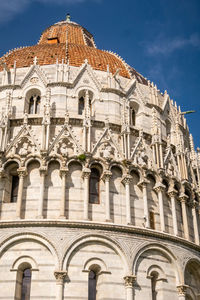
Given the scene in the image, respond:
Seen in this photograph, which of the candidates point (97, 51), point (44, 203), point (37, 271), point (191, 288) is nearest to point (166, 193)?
point (191, 288)

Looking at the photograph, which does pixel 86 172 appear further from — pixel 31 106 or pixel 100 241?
pixel 31 106

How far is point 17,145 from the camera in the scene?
23516mm

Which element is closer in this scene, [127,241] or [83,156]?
[127,241]

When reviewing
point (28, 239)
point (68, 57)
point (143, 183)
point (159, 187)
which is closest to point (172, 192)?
point (159, 187)

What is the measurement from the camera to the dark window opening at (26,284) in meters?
20.3

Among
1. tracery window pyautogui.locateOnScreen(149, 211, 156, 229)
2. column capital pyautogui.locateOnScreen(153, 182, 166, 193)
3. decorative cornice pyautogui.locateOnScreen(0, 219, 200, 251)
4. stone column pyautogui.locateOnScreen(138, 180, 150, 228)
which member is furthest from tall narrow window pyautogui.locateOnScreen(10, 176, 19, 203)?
column capital pyautogui.locateOnScreen(153, 182, 166, 193)

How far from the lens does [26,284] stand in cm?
2055

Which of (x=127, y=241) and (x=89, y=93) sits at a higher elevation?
(x=89, y=93)

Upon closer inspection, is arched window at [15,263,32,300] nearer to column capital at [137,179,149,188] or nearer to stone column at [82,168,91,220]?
stone column at [82,168,91,220]

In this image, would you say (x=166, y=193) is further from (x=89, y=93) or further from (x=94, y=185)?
(x=89, y=93)

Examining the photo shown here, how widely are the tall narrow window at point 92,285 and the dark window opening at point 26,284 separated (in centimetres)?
285

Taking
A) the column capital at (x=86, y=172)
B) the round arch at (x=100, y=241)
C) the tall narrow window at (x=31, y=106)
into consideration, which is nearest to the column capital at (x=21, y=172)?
the column capital at (x=86, y=172)

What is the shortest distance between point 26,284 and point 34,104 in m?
10.8

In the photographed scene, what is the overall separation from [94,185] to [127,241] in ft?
11.9
